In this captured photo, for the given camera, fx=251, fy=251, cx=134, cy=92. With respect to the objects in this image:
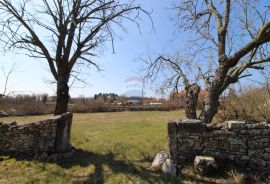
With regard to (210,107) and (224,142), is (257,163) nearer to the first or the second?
(224,142)

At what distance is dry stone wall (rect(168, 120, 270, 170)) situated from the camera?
687 centimetres

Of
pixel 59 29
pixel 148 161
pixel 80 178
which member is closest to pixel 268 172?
pixel 148 161

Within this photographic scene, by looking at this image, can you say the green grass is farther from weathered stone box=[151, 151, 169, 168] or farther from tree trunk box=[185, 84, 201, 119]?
tree trunk box=[185, 84, 201, 119]

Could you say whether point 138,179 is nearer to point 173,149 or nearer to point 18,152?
point 173,149

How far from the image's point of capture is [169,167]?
693 cm

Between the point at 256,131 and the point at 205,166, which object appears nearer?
the point at 205,166

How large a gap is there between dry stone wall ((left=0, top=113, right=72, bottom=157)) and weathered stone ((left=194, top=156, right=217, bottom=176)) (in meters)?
5.05

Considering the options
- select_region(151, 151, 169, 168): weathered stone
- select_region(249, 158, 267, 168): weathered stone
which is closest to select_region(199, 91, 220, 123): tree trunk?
select_region(151, 151, 169, 168): weathered stone

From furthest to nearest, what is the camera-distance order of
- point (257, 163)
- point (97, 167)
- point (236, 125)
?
point (97, 167) < point (236, 125) < point (257, 163)

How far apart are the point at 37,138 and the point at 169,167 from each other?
5.02m

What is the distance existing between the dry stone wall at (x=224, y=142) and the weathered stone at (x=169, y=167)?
0.35m

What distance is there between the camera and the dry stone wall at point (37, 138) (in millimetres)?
9125

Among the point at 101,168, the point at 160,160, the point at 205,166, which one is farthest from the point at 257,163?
the point at 101,168

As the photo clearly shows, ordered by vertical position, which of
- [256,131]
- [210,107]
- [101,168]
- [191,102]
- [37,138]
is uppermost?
[191,102]
